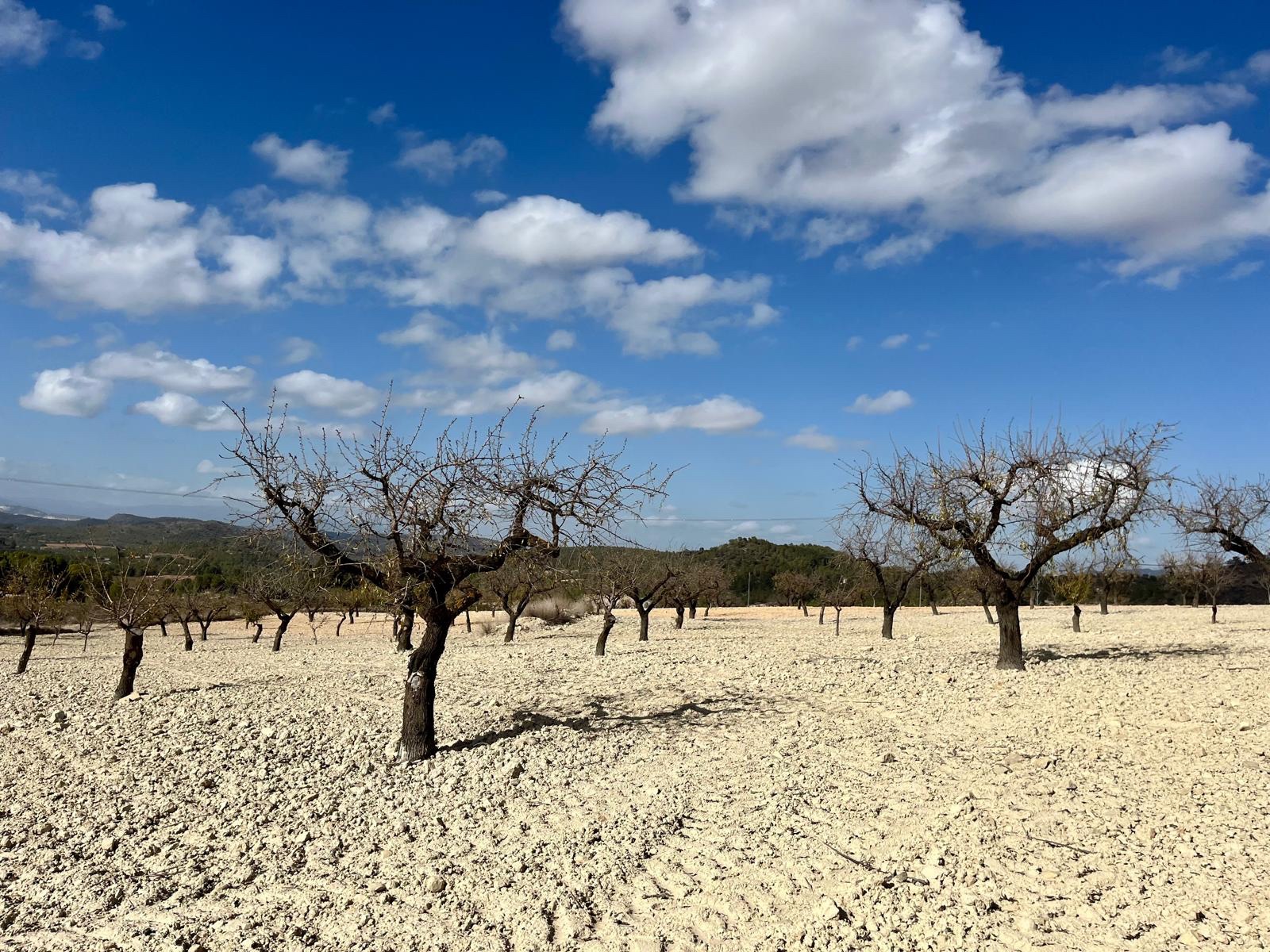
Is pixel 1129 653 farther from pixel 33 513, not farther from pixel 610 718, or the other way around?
pixel 33 513

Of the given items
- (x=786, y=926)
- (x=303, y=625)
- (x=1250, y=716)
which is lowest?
(x=303, y=625)

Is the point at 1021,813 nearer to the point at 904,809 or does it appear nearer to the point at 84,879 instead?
the point at 904,809

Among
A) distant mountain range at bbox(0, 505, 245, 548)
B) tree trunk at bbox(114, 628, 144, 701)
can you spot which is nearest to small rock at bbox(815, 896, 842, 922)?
distant mountain range at bbox(0, 505, 245, 548)

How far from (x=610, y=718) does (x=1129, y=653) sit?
12.2 m

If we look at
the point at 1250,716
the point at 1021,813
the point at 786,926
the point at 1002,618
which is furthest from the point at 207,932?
the point at 1002,618

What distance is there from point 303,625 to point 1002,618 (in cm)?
3651

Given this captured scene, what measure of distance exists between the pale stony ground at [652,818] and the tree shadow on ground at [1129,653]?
2596 millimetres

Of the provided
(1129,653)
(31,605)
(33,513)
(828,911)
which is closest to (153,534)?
(31,605)

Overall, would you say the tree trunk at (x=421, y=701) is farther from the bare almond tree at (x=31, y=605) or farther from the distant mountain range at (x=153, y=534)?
the bare almond tree at (x=31, y=605)

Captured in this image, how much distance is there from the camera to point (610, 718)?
10453 mm

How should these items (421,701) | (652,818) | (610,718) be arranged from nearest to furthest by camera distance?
(652,818), (421,701), (610,718)

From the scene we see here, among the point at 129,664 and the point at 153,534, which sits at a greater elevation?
the point at 153,534

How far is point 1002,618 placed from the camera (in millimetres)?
14422

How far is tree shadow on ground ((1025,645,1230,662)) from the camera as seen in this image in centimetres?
1555
